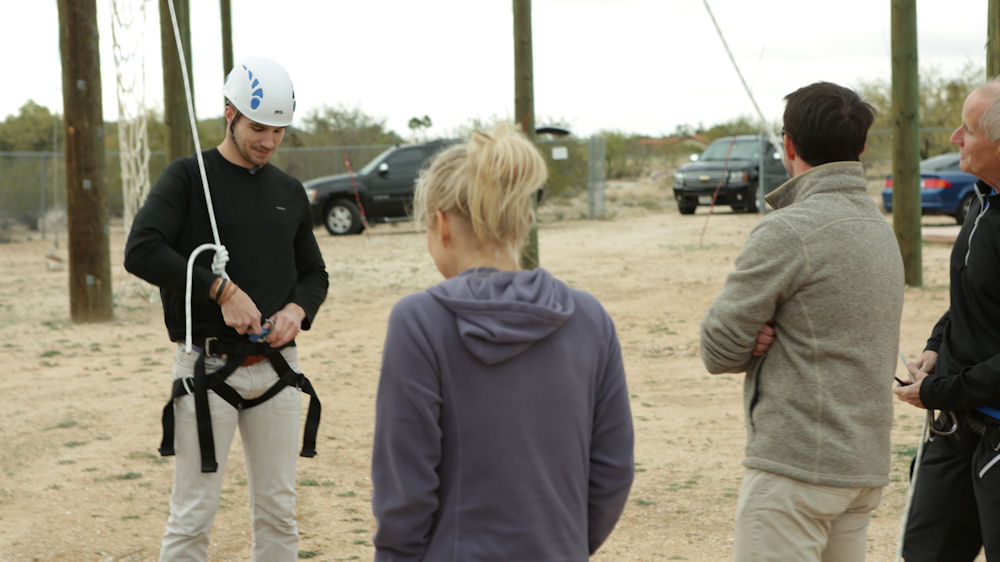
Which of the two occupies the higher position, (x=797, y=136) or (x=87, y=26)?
(x=87, y=26)

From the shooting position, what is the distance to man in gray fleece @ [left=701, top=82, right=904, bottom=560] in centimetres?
269

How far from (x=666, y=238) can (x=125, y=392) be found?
1305 centimetres

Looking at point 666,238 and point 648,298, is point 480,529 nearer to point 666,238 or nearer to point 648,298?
point 648,298

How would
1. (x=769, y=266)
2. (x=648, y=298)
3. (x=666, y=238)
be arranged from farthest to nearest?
1. (x=666, y=238)
2. (x=648, y=298)
3. (x=769, y=266)

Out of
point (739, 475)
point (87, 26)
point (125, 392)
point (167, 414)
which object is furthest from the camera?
point (87, 26)

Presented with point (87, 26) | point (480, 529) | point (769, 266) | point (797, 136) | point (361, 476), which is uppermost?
point (87, 26)

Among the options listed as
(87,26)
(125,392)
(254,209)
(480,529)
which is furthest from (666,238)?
(480,529)

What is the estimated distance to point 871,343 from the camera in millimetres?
2740

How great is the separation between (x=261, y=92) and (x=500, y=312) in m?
1.99

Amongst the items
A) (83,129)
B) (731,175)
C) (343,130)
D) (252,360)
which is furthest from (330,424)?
(343,130)

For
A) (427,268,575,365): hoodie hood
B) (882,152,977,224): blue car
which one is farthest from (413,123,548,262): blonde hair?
(882,152,977,224): blue car

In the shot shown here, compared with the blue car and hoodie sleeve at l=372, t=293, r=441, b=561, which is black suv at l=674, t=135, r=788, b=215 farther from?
hoodie sleeve at l=372, t=293, r=441, b=561

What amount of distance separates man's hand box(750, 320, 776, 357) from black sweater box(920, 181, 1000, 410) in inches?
25.8

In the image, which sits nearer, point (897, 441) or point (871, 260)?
point (871, 260)
